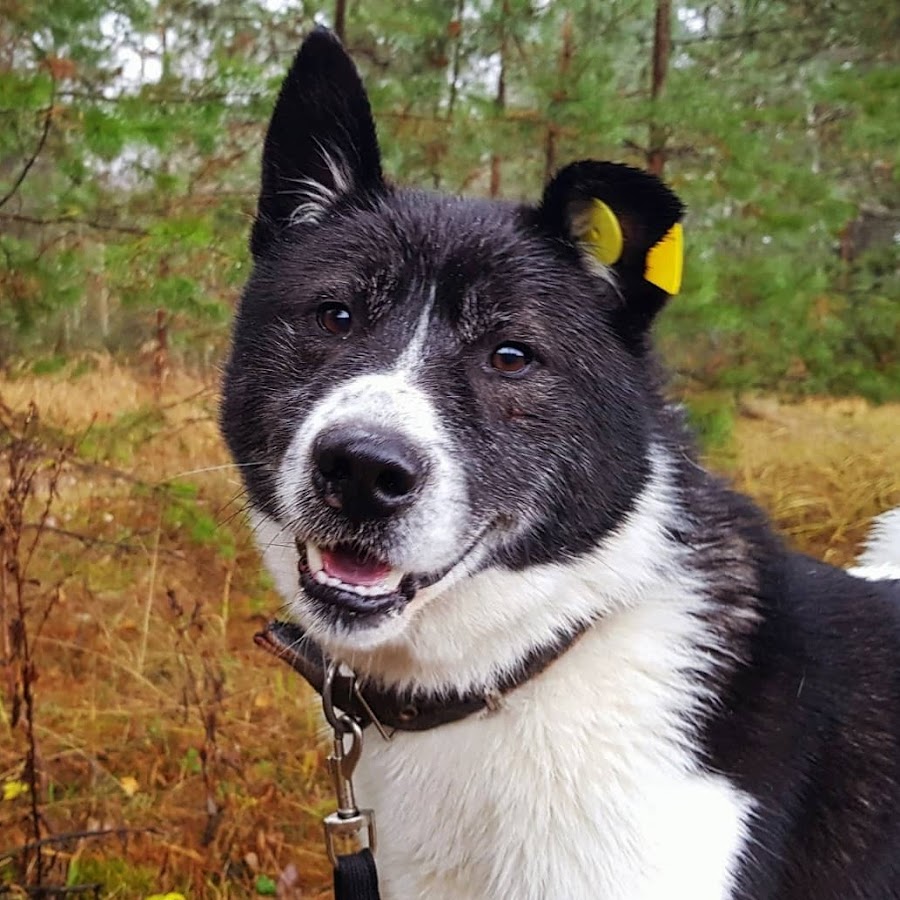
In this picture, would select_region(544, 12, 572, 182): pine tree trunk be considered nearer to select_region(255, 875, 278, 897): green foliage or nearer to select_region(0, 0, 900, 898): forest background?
select_region(0, 0, 900, 898): forest background

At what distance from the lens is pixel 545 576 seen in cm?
185

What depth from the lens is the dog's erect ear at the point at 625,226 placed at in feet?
6.02

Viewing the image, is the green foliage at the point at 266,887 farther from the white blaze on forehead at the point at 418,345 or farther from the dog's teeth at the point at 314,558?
the white blaze on forehead at the point at 418,345

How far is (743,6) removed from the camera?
7.22 meters

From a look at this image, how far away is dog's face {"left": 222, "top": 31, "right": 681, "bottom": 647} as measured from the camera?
170 cm

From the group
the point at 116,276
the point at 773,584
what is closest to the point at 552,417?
the point at 773,584

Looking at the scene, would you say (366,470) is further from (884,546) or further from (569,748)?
(884,546)

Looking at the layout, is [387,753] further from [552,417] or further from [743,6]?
[743,6]

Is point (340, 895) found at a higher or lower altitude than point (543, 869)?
lower

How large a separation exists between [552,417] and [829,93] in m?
4.29

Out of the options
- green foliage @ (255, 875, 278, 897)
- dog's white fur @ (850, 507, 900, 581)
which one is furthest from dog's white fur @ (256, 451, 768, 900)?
green foliage @ (255, 875, 278, 897)

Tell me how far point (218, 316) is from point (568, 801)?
9.34 ft

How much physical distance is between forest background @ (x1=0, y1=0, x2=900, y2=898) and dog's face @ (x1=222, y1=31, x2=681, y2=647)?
0.45 meters

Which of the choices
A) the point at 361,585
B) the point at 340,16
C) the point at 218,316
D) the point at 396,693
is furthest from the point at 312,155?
the point at 340,16
